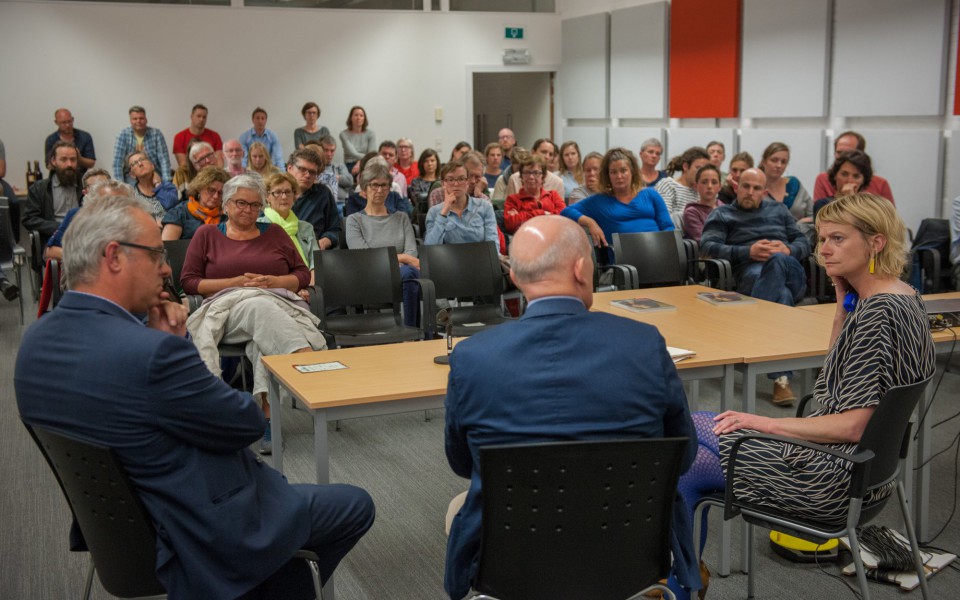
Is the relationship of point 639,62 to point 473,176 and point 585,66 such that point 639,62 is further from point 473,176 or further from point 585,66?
point 473,176

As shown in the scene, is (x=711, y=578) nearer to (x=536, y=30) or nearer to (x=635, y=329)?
(x=635, y=329)

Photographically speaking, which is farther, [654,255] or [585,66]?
[585,66]

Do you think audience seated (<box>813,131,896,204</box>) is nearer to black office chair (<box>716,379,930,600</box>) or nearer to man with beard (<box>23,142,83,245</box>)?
black office chair (<box>716,379,930,600</box>)

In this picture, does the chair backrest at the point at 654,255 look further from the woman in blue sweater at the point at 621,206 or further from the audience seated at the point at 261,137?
the audience seated at the point at 261,137

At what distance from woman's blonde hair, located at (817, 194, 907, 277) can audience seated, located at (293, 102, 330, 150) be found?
1013 centimetres

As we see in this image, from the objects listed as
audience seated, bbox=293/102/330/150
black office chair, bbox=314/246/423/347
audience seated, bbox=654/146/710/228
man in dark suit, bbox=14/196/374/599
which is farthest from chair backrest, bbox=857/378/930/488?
audience seated, bbox=293/102/330/150

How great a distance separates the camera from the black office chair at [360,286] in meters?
5.35

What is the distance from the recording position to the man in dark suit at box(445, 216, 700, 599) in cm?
199

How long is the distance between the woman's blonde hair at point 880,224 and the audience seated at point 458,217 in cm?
368

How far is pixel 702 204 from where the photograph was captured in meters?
7.01

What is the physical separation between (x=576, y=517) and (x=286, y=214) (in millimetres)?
4234

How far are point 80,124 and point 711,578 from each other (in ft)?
35.3

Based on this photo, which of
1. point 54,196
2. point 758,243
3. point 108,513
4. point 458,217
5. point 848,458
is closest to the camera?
point 108,513

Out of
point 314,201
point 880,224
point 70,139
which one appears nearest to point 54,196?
point 314,201
